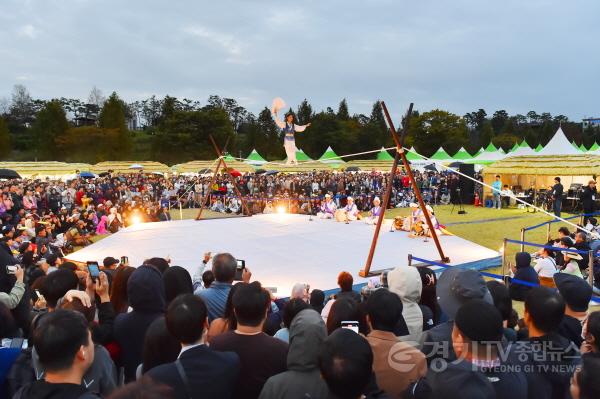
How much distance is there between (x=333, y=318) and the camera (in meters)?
3.40

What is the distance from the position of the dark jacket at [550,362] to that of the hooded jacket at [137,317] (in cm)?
249

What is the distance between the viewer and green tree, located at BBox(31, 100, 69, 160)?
57.9 meters

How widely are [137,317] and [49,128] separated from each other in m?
64.9

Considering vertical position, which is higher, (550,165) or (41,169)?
(550,165)

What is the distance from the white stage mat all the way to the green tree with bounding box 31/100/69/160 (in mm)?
53347

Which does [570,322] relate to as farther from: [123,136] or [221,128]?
[123,136]

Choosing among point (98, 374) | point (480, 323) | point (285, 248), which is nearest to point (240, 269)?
point (98, 374)

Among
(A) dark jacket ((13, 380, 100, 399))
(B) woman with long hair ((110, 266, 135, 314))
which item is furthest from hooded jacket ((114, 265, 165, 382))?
(A) dark jacket ((13, 380, 100, 399))

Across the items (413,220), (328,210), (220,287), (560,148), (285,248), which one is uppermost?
(560,148)

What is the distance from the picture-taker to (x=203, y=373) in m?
2.28

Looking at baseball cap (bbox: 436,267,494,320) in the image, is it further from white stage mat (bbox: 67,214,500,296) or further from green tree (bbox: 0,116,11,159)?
green tree (bbox: 0,116,11,159)

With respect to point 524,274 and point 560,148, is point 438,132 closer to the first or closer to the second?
point 560,148

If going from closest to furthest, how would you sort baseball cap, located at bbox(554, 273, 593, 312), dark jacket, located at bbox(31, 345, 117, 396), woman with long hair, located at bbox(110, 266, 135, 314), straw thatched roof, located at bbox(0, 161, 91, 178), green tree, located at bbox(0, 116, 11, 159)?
dark jacket, located at bbox(31, 345, 117, 396) → baseball cap, located at bbox(554, 273, 593, 312) → woman with long hair, located at bbox(110, 266, 135, 314) → straw thatched roof, located at bbox(0, 161, 91, 178) → green tree, located at bbox(0, 116, 11, 159)

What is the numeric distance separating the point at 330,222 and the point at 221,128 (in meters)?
47.6
